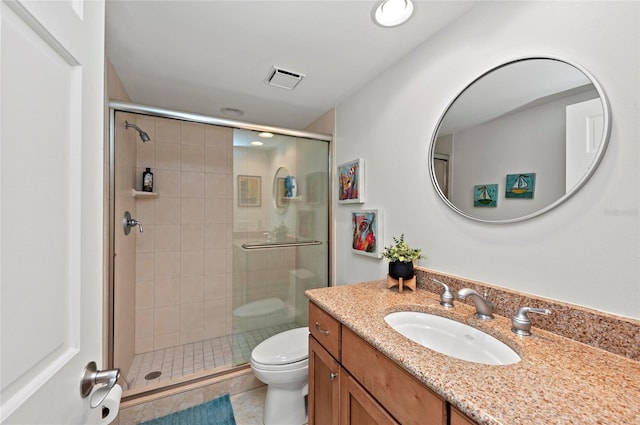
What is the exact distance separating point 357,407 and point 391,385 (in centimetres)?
25

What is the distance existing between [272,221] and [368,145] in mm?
916

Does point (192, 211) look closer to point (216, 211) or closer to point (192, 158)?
point (216, 211)

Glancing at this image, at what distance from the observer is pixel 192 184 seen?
2502 millimetres

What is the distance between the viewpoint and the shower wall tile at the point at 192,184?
8.09ft

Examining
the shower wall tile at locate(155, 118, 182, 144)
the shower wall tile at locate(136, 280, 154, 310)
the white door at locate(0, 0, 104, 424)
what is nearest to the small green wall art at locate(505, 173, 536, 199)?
the white door at locate(0, 0, 104, 424)

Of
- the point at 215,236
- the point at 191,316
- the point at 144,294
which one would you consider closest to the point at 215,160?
the point at 215,236

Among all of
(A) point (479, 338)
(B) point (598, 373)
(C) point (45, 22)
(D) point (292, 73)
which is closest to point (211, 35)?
(D) point (292, 73)

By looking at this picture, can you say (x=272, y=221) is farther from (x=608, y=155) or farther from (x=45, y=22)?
(x=608, y=155)

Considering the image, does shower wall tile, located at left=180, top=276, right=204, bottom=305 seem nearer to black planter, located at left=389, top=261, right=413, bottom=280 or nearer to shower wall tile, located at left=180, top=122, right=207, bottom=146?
shower wall tile, located at left=180, top=122, right=207, bottom=146

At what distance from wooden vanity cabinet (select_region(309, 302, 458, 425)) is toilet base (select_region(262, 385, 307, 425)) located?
1.05ft

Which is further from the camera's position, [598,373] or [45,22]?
[598,373]

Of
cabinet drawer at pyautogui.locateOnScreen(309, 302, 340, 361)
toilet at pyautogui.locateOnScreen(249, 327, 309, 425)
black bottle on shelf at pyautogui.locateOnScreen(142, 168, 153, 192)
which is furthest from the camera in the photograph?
black bottle on shelf at pyautogui.locateOnScreen(142, 168, 153, 192)

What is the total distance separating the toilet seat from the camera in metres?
1.51

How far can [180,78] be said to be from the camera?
5.77ft
